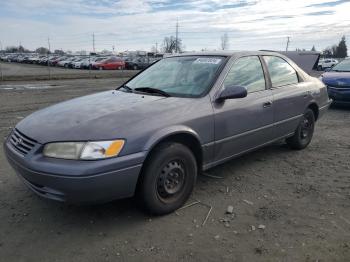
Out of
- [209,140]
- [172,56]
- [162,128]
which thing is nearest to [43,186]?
[162,128]

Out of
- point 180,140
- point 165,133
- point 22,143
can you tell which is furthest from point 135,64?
point 165,133

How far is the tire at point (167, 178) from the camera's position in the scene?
10.8ft

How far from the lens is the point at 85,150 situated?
118 inches

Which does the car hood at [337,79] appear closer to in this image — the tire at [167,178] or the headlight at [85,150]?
the tire at [167,178]

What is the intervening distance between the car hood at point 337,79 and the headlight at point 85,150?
849cm

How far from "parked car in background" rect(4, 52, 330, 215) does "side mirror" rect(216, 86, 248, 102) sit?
0.4 inches

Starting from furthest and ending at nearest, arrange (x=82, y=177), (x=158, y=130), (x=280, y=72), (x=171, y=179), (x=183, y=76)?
(x=280, y=72) → (x=183, y=76) → (x=171, y=179) → (x=158, y=130) → (x=82, y=177)

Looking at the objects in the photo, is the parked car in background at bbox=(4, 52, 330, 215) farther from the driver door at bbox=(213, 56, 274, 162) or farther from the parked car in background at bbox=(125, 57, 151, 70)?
the parked car in background at bbox=(125, 57, 151, 70)

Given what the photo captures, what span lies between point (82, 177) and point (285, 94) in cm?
325

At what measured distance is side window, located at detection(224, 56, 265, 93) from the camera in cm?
427

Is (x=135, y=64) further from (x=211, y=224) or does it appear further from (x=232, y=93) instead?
(x=211, y=224)

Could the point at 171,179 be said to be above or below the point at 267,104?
below

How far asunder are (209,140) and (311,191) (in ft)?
4.57

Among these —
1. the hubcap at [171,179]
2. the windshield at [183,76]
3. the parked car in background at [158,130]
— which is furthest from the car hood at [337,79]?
the hubcap at [171,179]
